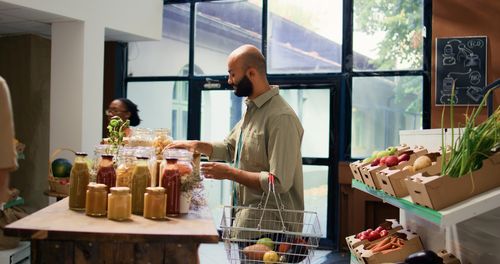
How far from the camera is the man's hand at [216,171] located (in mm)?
2373

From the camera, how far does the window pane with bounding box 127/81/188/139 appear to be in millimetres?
6375

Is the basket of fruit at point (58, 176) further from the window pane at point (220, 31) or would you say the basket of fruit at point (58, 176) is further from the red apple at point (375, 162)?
the red apple at point (375, 162)

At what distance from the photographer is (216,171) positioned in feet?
7.80

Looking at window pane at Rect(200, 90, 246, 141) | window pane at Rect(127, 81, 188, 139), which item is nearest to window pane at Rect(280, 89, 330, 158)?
window pane at Rect(200, 90, 246, 141)

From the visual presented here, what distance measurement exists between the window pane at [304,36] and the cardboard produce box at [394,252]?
336 centimetres

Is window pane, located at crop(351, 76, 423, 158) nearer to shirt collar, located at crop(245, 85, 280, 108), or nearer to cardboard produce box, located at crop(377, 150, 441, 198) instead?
shirt collar, located at crop(245, 85, 280, 108)

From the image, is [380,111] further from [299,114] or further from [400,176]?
[400,176]

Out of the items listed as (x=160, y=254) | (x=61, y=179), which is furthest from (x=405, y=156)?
(x=61, y=179)

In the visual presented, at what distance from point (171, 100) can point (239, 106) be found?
0.84 metres

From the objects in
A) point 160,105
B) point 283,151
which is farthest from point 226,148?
point 160,105

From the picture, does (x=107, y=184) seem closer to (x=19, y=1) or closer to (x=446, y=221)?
(x=446, y=221)

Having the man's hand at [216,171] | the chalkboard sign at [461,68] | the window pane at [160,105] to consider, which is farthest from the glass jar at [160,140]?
the window pane at [160,105]

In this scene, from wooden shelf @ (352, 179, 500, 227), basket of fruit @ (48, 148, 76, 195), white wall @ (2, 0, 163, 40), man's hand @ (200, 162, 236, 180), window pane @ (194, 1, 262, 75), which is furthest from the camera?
window pane @ (194, 1, 262, 75)

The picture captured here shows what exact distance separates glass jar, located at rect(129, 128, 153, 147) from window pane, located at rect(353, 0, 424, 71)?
3544 millimetres
